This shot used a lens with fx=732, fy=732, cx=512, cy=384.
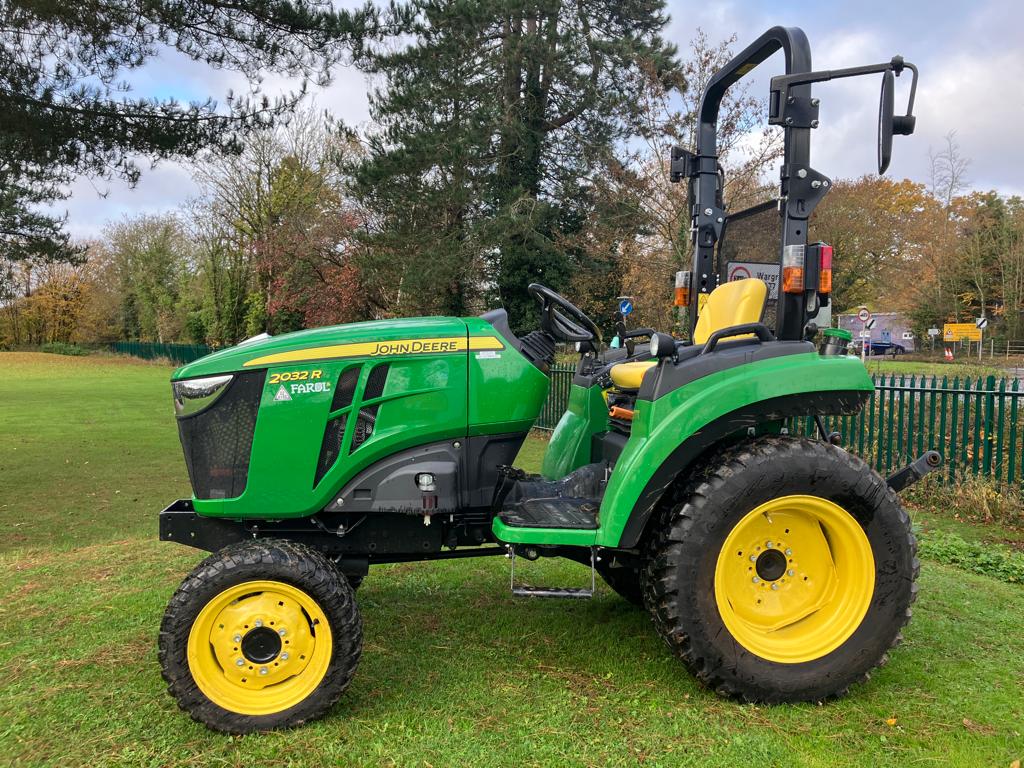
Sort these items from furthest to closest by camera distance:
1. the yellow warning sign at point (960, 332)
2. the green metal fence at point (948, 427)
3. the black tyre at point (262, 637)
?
the yellow warning sign at point (960, 332), the green metal fence at point (948, 427), the black tyre at point (262, 637)

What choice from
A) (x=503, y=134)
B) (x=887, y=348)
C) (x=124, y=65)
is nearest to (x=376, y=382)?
(x=124, y=65)

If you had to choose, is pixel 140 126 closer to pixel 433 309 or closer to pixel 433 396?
pixel 433 396

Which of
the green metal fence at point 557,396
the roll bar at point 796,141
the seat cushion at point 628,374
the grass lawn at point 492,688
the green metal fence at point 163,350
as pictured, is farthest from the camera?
the green metal fence at point 163,350

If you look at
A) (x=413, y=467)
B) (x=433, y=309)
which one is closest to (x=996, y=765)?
(x=413, y=467)

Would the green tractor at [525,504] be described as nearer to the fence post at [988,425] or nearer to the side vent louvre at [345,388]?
the side vent louvre at [345,388]

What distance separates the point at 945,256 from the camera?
28.7 m

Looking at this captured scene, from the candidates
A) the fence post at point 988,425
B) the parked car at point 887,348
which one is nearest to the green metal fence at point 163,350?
the fence post at point 988,425

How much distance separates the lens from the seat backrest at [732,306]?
11.6ft

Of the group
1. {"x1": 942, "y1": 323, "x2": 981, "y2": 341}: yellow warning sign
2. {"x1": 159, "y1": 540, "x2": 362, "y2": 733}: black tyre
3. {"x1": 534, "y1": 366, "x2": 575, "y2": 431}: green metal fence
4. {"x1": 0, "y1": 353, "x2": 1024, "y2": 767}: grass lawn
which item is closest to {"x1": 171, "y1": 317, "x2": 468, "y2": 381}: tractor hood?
{"x1": 159, "y1": 540, "x2": 362, "y2": 733}: black tyre

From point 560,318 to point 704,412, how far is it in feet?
2.87

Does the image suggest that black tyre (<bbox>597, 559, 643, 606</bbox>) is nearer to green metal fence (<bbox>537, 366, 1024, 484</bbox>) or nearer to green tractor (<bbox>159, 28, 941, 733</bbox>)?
green tractor (<bbox>159, 28, 941, 733</bbox>)

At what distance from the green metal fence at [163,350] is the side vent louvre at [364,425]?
1330 inches

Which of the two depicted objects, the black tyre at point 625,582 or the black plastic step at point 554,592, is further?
the black tyre at point 625,582

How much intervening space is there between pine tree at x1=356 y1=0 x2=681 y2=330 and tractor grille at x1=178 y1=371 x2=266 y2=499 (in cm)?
1517
